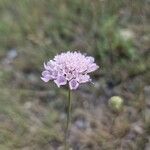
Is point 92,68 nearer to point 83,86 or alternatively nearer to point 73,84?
point 73,84

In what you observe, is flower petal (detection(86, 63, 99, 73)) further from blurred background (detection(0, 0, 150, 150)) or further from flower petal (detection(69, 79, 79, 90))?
blurred background (detection(0, 0, 150, 150))

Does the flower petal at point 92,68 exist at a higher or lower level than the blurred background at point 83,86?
lower

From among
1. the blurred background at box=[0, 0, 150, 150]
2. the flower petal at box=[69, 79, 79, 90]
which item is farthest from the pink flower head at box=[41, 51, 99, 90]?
the blurred background at box=[0, 0, 150, 150]

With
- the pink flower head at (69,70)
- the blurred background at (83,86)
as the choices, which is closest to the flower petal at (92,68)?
the pink flower head at (69,70)

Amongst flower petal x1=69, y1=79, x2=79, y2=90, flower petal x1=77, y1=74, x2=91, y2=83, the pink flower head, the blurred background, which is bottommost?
flower petal x1=69, y1=79, x2=79, y2=90

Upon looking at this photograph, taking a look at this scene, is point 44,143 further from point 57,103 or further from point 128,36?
A: point 128,36

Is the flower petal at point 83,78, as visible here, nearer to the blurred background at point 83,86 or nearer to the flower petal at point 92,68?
the flower petal at point 92,68
